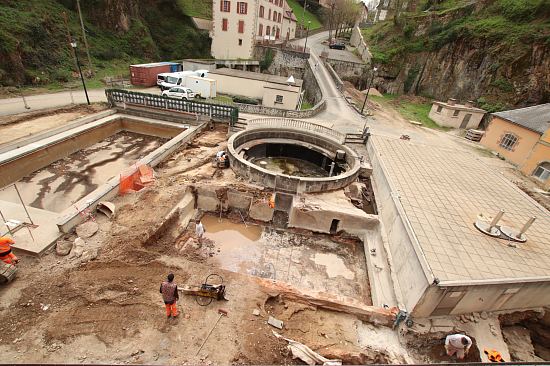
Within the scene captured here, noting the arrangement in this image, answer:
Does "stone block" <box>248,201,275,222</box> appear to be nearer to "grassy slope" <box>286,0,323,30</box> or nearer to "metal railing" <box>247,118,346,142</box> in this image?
"metal railing" <box>247,118,346,142</box>

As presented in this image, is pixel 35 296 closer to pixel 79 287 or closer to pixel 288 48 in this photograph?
pixel 79 287

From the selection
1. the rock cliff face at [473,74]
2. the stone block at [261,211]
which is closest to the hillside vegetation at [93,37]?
the stone block at [261,211]

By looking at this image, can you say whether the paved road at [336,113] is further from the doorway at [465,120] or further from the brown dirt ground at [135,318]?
the brown dirt ground at [135,318]

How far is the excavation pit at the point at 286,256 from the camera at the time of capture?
1107cm

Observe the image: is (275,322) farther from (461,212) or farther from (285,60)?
(285,60)

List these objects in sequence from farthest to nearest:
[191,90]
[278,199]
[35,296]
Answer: [191,90] < [278,199] < [35,296]

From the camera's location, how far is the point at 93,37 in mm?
32500

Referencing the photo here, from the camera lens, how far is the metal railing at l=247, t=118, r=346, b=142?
20.5 m

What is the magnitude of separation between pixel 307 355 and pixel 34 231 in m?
10.3

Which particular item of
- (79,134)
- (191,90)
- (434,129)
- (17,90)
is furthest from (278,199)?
(17,90)

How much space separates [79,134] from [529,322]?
84.3ft

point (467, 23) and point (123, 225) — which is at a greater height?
A: point (467, 23)

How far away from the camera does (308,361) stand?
22.9 ft

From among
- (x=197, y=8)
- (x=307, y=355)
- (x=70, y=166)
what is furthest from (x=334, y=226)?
(x=197, y=8)
